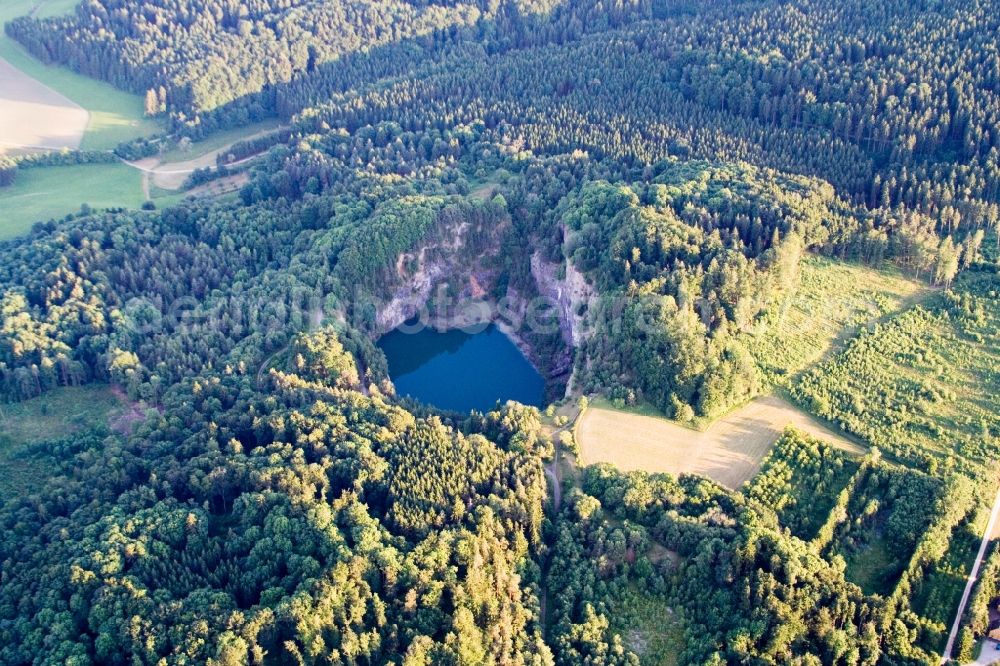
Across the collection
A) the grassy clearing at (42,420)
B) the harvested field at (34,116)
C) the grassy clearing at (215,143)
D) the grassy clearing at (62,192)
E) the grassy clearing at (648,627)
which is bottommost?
the grassy clearing at (648,627)

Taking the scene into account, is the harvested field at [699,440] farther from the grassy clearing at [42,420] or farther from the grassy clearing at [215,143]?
the grassy clearing at [215,143]

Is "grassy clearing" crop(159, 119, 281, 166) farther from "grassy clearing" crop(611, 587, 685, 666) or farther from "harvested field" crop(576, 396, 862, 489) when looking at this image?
"grassy clearing" crop(611, 587, 685, 666)

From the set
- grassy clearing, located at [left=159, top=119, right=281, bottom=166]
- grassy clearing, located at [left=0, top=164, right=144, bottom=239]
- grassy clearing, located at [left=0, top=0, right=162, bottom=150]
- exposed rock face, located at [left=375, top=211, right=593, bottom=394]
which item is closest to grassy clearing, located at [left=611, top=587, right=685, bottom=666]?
exposed rock face, located at [left=375, top=211, right=593, bottom=394]

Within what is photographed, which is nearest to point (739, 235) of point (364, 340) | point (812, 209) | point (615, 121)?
point (812, 209)

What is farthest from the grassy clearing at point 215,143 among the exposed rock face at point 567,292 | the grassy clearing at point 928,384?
the grassy clearing at point 928,384

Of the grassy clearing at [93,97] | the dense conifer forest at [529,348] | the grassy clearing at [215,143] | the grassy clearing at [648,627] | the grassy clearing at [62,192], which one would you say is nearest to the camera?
the grassy clearing at [648,627]

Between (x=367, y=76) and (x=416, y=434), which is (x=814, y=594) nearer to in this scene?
(x=416, y=434)
